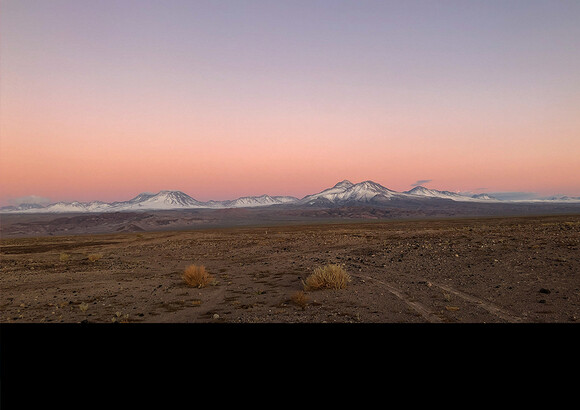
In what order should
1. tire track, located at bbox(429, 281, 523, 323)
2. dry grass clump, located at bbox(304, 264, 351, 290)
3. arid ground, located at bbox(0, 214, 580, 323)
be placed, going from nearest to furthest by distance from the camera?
tire track, located at bbox(429, 281, 523, 323), arid ground, located at bbox(0, 214, 580, 323), dry grass clump, located at bbox(304, 264, 351, 290)

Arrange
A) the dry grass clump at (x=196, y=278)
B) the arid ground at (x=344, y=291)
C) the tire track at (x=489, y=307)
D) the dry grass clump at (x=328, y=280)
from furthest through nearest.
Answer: the dry grass clump at (x=196, y=278), the dry grass clump at (x=328, y=280), the arid ground at (x=344, y=291), the tire track at (x=489, y=307)

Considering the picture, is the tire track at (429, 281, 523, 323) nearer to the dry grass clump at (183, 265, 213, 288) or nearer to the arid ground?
the arid ground

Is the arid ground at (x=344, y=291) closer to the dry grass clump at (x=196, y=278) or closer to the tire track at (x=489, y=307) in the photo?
the tire track at (x=489, y=307)

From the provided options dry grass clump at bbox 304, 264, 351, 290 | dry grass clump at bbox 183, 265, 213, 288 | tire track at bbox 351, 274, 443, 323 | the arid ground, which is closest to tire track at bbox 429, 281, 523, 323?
the arid ground

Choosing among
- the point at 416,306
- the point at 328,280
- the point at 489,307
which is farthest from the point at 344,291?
the point at 489,307

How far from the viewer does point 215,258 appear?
70.1 ft

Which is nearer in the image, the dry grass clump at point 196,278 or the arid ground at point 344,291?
the arid ground at point 344,291

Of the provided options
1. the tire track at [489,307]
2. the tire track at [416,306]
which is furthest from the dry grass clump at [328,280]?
the tire track at [489,307]
